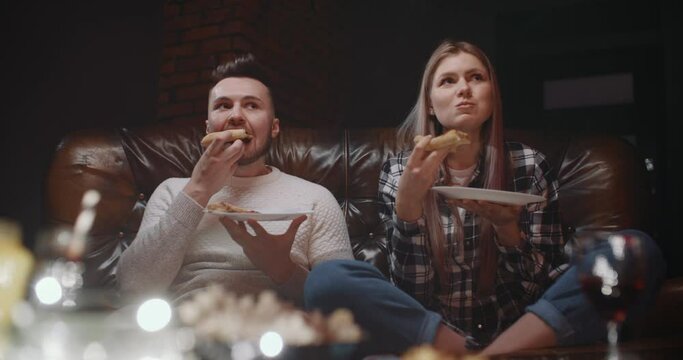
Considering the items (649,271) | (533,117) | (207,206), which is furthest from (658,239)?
(207,206)

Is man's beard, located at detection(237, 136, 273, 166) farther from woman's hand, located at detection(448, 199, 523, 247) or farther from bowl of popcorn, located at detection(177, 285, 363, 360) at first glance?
woman's hand, located at detection(448, 199, 523, 247)

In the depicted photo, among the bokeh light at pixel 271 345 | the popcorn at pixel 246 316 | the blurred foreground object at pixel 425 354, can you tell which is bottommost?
the popcorn at pixel 246 316

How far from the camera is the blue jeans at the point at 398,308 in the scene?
1085 mm

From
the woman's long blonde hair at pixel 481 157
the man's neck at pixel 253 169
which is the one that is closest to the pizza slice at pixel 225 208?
the man's neck at pixel 253 169

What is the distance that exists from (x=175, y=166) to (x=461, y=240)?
73 cm

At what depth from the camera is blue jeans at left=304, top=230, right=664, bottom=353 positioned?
1.08 metres

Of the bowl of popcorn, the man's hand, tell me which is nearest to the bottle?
the bowl of popcorn

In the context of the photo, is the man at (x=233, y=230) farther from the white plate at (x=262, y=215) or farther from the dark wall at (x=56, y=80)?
the dark wall at (x=56, y=80)

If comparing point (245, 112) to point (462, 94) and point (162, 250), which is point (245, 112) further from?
point (462, 94)

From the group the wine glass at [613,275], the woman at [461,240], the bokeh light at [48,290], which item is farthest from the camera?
the bokeh light at [48,290]

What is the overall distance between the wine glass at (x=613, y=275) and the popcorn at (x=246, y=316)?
0.52m

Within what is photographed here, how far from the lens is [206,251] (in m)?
1.45

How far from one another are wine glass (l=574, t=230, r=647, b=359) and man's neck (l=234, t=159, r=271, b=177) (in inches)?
34.8

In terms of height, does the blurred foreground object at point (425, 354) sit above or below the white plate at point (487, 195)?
below
